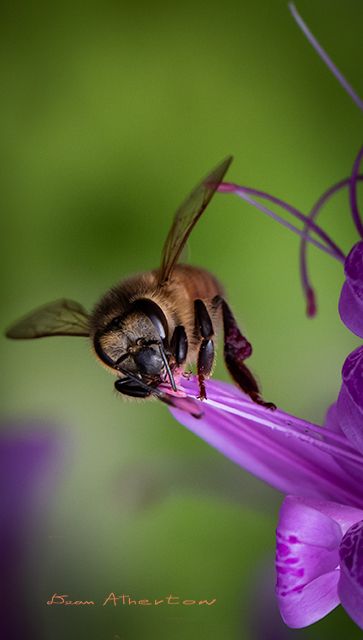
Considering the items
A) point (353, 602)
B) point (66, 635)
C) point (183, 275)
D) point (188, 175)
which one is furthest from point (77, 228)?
point (353, 602)

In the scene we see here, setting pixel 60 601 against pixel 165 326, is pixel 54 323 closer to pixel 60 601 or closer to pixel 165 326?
pixel 165 326

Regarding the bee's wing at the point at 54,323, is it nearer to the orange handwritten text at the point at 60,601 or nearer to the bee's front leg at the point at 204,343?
the bee's front leg at the point at 204,343

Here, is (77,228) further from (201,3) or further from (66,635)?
(66,635)

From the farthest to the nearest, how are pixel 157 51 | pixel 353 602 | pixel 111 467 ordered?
pixel 157 51
pixel 111 467
pixel 353 602

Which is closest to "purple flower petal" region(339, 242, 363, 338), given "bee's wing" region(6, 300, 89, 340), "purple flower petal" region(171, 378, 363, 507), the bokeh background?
"purple flower petal" region(171, 378, 363, 507)

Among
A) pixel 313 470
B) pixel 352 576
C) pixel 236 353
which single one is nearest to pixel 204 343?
pixel 236 353

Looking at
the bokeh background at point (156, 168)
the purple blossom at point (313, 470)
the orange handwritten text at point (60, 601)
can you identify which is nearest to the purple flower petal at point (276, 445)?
the purple blossom at point (313, 470)
